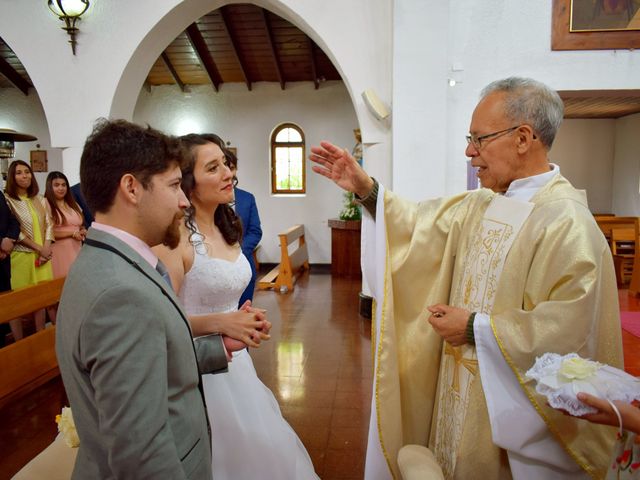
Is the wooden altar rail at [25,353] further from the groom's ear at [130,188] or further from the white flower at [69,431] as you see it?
the groom's ear at [130,188]

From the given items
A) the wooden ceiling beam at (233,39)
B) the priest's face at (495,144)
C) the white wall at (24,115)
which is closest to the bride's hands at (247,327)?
the priest's face at (495,144)

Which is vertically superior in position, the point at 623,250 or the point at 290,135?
the point at 290,135

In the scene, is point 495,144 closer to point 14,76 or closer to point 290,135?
point 290,135

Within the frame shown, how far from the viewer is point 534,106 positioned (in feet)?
5.23

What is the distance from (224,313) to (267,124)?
27.5ft

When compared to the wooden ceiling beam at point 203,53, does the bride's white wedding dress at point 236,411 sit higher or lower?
lower

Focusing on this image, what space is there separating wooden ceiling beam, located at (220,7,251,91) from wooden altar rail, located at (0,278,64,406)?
5.85 m

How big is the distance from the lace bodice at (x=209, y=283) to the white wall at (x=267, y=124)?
7.63 m

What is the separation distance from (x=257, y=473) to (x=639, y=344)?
14.2 feet

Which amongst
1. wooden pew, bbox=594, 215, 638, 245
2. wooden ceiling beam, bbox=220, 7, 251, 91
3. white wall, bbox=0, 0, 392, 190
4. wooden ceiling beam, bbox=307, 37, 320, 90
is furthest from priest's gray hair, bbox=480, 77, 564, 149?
wooden pew, bbox=594, 215, 638, 245

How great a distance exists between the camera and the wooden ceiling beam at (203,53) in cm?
762

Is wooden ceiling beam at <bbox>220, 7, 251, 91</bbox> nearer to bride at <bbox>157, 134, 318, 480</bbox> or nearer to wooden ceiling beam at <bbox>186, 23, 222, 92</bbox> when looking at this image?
wooden ceiling beam at <bbox>186, 23, 222, 92</bbox>

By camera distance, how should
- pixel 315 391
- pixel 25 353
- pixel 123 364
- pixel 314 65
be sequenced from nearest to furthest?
pixel 123 364
pixel 25 353
pixel 315 391
pixel 314 65

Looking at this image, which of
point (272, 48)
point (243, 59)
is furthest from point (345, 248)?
point (243, 59)
